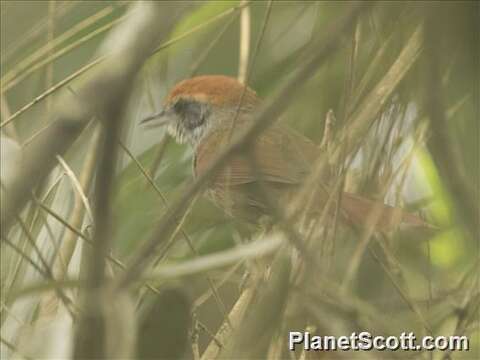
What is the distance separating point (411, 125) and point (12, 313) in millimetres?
942

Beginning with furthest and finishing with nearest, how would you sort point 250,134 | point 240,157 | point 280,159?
point 280,159
point 240,157
point 250,134

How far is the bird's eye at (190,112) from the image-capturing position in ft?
14.5

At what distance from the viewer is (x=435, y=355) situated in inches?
80.9

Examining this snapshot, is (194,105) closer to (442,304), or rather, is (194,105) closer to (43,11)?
(43,11)

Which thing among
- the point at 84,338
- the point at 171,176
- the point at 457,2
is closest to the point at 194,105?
the point at 171,176

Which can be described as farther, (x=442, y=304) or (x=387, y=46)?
(x=442, y=304)

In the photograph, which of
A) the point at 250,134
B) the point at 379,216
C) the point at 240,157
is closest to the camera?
the point at 250,134

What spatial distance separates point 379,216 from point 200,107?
266 centimetres

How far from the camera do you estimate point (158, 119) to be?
163 inches

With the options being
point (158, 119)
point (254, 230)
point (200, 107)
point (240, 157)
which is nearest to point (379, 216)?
point (240, 157)

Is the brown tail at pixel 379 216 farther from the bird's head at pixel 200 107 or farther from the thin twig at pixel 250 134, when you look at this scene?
the bird's head at pixel 200 107

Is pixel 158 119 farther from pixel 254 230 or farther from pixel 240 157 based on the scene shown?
pixel 240 157

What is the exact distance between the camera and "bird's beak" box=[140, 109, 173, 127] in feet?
12.5

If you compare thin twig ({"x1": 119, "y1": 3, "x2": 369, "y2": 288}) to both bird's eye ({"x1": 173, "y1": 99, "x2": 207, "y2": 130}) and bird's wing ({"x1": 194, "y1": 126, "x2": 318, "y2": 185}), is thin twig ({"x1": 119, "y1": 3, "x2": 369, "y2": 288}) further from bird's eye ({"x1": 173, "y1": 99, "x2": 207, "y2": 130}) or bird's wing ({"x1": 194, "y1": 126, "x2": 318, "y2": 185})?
bird's eye ({"x1": 173, "y1": 99, "x2": 207, "y2": 130})
